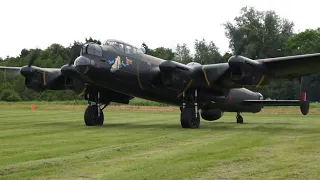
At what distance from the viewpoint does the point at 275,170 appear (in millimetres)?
9242

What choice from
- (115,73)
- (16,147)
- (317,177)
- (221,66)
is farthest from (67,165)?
(221,66)

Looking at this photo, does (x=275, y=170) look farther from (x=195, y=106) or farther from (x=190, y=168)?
(x=195, y=106)

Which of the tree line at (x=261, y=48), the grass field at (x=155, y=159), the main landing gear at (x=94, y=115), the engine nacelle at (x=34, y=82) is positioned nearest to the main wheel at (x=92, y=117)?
the main landing gear at (x=94, y=115)

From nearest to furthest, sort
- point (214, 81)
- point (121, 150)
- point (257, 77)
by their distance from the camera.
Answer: point (121, 150), point (257, 77), point (214, 81)

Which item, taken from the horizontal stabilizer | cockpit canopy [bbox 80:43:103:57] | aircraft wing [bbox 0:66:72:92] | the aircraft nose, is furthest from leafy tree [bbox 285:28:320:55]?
the aircraft nose

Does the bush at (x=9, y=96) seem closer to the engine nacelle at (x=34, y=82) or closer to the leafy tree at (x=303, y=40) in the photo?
the engine nacelle at (x=34, y=82)

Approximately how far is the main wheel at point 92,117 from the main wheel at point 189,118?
16.7 feet

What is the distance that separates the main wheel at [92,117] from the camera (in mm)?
24703

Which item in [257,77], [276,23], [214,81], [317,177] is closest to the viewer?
[317,177]

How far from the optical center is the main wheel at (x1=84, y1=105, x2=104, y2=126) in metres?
24.7

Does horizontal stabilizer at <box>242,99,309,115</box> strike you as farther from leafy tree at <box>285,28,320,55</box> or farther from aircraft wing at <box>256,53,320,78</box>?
leafy tree at <box>285,28,320,55</box>

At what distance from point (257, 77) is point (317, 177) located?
527 inches

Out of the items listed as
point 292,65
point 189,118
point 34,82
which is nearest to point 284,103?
point 292,65

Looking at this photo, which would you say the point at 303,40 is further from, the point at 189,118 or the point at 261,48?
the point at 189,118
